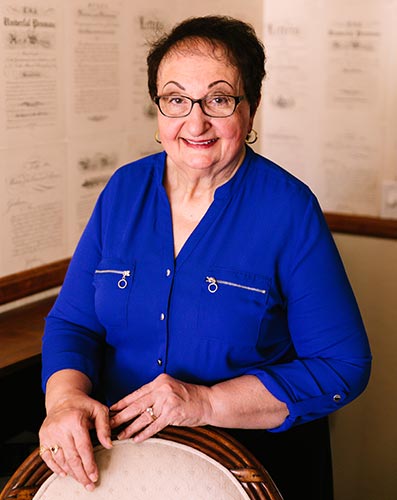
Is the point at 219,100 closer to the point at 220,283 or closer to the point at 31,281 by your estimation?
the point at 220,283

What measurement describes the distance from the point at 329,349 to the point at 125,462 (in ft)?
1.55

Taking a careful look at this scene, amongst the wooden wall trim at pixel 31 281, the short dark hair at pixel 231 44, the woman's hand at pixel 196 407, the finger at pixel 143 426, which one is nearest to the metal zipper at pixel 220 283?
the woman's hand at pixel 196 407

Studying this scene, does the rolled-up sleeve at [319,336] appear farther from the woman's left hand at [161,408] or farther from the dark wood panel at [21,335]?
the dark wood panel at [21,335]

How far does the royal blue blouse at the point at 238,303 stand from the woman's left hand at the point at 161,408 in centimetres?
12

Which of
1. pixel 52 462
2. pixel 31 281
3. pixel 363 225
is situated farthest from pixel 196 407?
pixel 363 225

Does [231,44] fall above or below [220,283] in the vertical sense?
above

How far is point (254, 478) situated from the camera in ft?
4.65

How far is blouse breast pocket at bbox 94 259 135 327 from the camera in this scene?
1673 mm

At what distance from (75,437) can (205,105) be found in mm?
702

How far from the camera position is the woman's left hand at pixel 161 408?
1.46 meters

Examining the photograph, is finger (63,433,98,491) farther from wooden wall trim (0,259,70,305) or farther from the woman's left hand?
wooden wall trim (0,259,70,305)

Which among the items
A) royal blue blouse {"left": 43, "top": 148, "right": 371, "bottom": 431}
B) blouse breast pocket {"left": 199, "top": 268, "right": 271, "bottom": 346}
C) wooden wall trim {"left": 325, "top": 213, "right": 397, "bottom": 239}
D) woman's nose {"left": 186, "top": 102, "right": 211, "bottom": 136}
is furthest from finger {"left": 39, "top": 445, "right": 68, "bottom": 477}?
wooden wall trim {"left": 325, "top": 213, "right": 397, "bottom": 239}

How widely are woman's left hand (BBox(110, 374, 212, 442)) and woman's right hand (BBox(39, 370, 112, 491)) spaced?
0.03 m

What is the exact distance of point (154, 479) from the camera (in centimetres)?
140
